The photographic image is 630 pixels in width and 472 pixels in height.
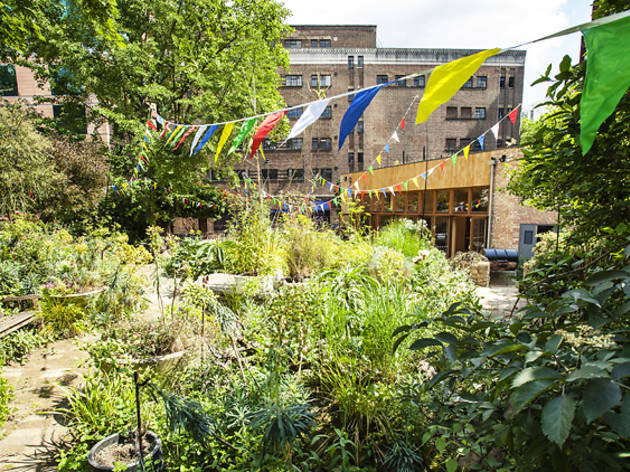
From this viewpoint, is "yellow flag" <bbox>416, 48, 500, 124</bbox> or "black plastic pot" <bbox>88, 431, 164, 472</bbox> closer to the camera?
"yellow flag" <bbox>416, 48, 500, 124</bbox>

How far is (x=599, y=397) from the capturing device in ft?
2.15

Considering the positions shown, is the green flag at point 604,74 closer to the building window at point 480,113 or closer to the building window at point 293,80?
the building window at point 293,80

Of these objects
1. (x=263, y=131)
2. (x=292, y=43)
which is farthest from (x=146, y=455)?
(x=292, y=43)

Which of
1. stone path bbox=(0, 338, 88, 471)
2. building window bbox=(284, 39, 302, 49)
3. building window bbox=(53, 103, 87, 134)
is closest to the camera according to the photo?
stone path bbox=(0, 338, 88, 471)

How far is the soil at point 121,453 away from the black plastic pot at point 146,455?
0.7 inches

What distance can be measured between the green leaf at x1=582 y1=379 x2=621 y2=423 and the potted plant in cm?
160

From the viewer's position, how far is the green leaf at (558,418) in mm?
640

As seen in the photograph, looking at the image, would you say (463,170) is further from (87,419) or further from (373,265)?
(87,419)

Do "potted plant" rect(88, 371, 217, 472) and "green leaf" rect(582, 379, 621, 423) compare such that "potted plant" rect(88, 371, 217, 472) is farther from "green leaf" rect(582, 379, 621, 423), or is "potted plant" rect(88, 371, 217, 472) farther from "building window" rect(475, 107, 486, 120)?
"building window" rect(475, 107, 486, 120)

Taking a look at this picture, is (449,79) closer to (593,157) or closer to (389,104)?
(593,157)

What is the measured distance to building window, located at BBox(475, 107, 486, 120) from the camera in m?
27.1

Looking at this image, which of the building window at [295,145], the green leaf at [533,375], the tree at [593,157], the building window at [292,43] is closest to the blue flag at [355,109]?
the tree at [593,157]

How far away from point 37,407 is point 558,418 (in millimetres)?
3511

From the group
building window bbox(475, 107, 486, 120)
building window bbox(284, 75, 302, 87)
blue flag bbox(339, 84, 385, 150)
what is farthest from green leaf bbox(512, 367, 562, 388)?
building window bbox(475, 107, 486, 120)
